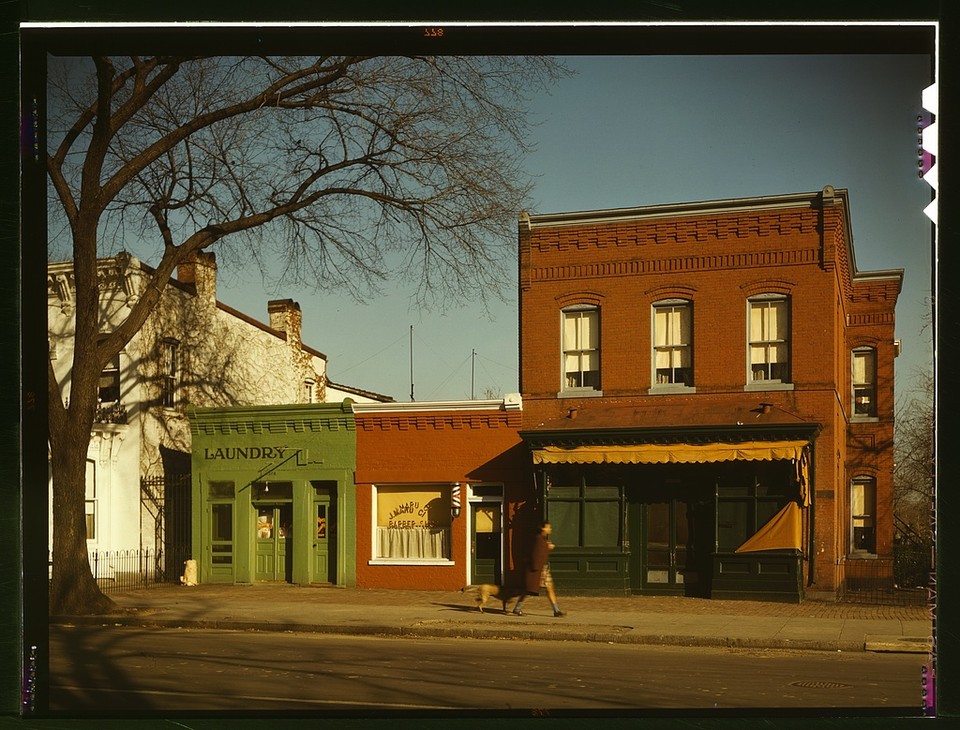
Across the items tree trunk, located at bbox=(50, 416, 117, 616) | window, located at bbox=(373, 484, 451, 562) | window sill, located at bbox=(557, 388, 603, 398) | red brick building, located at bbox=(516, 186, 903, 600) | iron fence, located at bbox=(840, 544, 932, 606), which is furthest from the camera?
window, located at bbox=(373, 484, 451, 562)

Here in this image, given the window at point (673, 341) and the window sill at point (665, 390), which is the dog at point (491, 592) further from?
the window at point (673, 341)

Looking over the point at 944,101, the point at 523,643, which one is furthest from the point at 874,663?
the point at 944,101

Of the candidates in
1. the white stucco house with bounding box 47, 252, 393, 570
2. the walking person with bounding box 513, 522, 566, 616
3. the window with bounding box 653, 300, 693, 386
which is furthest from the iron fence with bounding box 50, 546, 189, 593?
the window with bounding box 653, 300, 693, 386

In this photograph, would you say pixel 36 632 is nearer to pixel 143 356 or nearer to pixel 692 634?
pixel 143 356

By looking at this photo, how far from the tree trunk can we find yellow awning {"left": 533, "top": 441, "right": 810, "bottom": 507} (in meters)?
3.48

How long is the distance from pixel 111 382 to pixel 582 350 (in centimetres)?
384

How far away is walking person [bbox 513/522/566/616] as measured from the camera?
22.0 ft

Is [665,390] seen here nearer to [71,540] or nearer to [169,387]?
[169,387]

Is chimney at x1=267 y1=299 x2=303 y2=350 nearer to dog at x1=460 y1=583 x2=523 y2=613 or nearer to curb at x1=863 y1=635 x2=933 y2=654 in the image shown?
dog at x1=460 y1=583 x2=523 y2=613

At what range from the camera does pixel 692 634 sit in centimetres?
748

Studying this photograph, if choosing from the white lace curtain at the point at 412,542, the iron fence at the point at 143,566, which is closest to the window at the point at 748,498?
the white lace curtain at the point at 412,542

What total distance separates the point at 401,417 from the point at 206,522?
2.09 metres

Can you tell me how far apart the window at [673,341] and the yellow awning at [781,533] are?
129cm

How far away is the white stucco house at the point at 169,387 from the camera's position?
6812 millimetres
